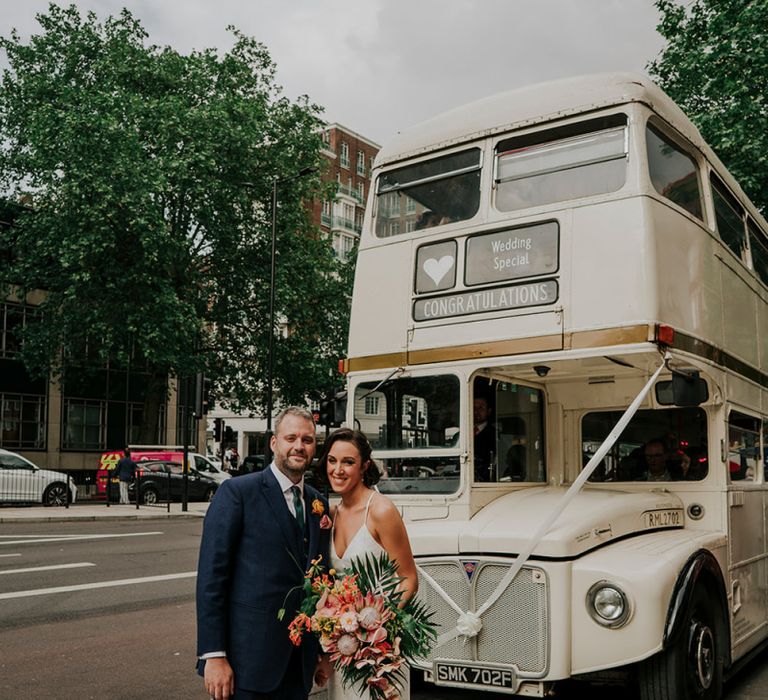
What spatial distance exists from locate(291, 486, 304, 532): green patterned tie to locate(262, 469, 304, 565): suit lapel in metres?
0.03

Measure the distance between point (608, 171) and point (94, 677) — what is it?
514cm

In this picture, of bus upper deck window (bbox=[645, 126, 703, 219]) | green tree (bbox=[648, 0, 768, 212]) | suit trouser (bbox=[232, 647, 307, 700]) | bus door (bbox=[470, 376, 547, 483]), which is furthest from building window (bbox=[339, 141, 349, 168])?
suit trouser (bbox=[232, 647, 307, 700])

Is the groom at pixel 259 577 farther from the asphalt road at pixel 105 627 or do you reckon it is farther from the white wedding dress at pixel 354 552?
the asphalt road at pixel 105 627

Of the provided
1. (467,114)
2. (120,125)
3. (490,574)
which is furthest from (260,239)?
(490,574)

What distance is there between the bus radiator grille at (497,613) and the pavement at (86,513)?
17175mm

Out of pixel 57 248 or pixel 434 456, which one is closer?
pixel 434 456

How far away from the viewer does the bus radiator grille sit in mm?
5094

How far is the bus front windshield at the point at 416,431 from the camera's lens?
616 centimetres

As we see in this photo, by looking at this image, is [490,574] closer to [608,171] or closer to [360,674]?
[360,674]

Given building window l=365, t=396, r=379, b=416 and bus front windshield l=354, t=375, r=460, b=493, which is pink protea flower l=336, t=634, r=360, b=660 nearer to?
bus front windshield l=354, t=375, r=460, b=493

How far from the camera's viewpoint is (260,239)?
32.9 m

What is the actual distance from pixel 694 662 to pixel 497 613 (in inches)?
48.9

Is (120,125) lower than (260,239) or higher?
higher

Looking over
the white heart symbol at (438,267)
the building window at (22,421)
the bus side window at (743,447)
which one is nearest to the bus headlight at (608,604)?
the bus side window at (743,447)
